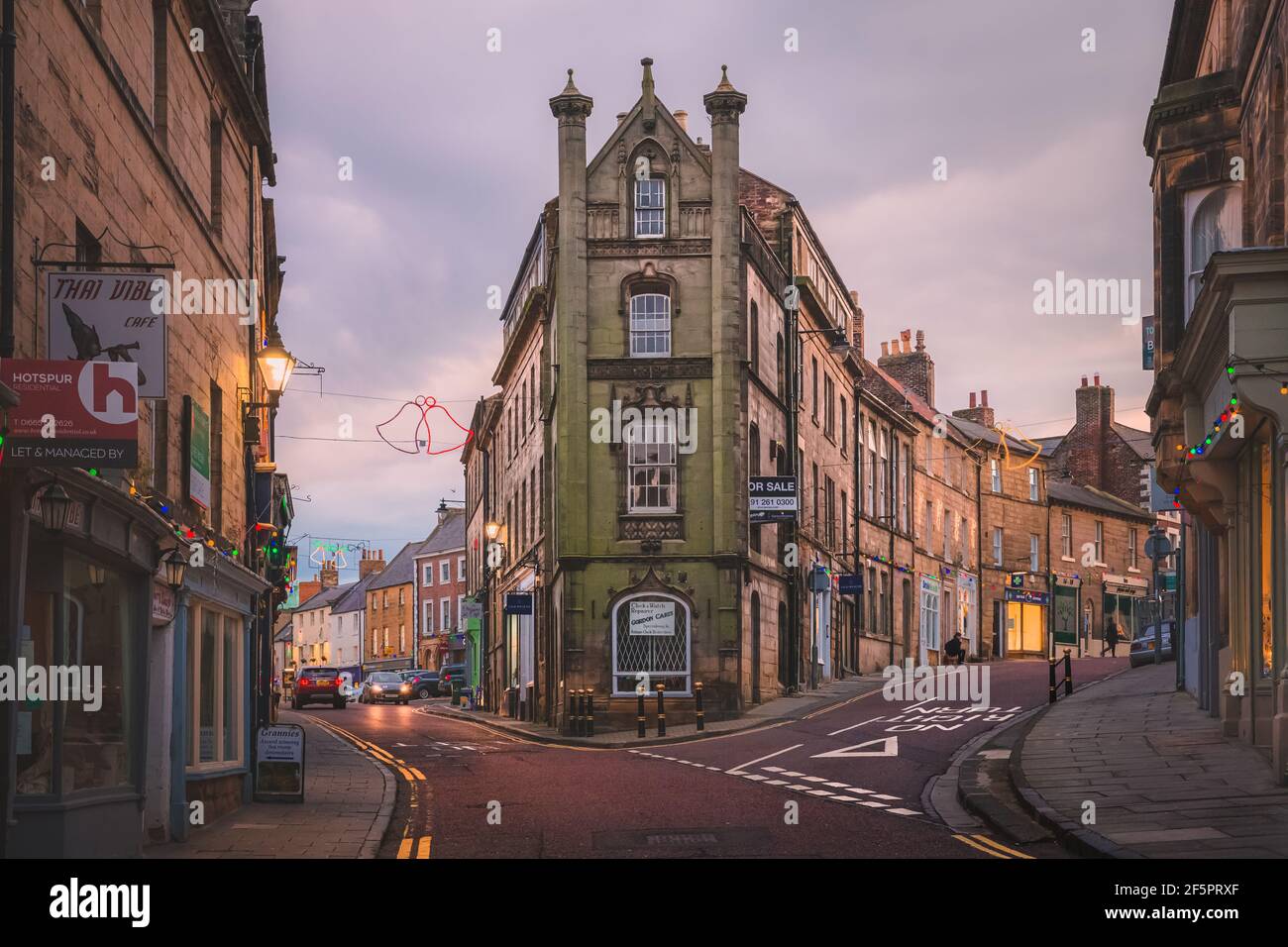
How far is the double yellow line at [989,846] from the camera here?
40.8 feet

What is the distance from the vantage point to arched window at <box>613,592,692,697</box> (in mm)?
33812

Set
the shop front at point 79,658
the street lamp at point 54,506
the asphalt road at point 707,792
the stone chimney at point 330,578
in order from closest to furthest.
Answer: the street lamp at point 54,506
the shop front at point 79,658
the asphalt road at point 707,792
the stone chimney at point 330,578

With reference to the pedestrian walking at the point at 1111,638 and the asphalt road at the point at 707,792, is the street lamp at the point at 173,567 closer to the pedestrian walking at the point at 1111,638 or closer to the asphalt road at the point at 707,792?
the asphalt road at the point at 707,792

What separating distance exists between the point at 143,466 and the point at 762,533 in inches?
930

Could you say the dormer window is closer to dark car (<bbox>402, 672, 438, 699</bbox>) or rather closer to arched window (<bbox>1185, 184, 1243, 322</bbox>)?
arched window (<bbox>1185, 184, 1243, 322</bbox>)

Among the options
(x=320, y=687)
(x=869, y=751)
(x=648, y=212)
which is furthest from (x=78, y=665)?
(x=320, y=687)

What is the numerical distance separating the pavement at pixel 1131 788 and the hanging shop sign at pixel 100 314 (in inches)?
331

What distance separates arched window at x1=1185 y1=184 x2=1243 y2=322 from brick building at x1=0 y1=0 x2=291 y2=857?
13.3 meters

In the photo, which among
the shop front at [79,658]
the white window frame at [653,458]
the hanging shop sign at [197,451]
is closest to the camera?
the shop front at [79,658]

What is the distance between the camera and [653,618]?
3403 centimetres

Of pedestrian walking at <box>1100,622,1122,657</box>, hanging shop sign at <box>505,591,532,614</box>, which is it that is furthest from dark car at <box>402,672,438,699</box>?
hanging shop sign at <box>505,591,532,614</box>

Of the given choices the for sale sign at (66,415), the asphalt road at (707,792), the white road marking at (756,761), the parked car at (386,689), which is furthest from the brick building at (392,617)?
the for sale sign at (66,415)

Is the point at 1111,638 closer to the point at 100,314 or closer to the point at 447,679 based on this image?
the point at 447,679
